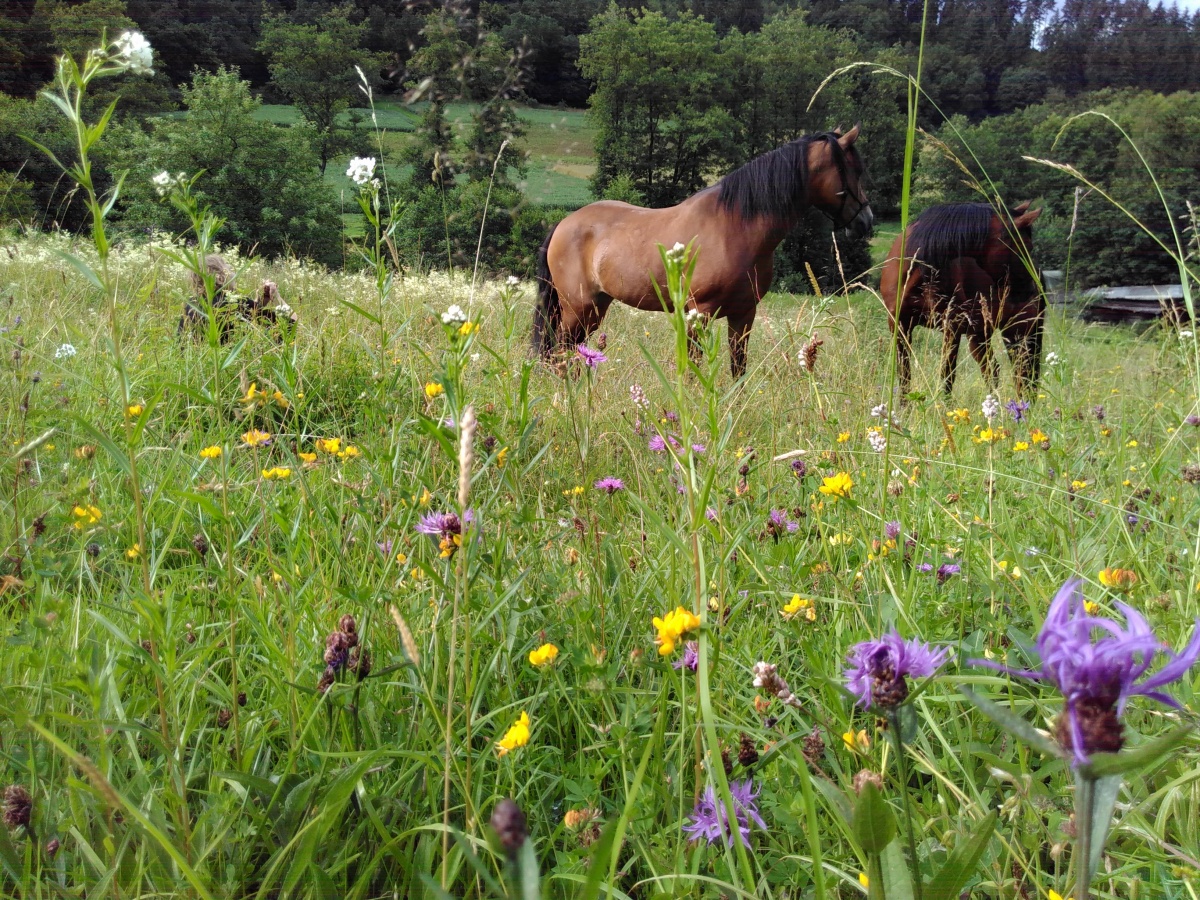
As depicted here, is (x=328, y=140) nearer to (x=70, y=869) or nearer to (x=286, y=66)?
(x=286, y=66)

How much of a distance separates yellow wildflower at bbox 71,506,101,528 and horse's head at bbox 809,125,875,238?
4854 millimetres

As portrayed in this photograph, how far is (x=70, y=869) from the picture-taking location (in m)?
0.77

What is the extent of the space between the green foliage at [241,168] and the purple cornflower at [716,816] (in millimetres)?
22916

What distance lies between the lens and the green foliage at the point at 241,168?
21.5 meters

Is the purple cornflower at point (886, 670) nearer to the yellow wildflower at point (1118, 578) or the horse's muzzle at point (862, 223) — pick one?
the yellow wildflower at point (1118, 578)

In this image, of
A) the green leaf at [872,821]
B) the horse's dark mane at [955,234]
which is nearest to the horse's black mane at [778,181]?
the horse's dark mane at [955,234]

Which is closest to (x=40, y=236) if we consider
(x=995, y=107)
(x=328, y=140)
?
(x=328, y=140)

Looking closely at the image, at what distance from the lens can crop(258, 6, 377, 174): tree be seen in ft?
101

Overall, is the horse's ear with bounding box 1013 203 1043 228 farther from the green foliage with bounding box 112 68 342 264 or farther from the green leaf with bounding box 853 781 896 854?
the green foliage with bounding box 112 68 342 264

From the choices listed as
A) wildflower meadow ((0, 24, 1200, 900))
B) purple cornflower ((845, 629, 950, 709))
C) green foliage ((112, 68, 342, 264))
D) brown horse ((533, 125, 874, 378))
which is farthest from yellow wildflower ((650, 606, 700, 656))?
green foliage ((112, 68, 342, 264))

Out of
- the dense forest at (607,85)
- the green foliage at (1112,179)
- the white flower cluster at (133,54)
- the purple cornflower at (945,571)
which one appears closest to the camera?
the white flower cluster at (133,54)

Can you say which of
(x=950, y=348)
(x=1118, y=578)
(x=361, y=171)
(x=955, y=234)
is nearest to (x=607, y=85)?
(x=955, y=234)

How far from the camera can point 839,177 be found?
5000mm

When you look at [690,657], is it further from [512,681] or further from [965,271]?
[965,271]
